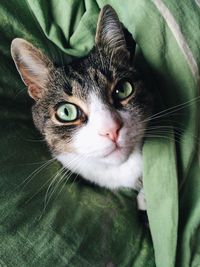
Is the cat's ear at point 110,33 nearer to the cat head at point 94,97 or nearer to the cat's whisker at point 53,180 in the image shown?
the cat head at point 94,97

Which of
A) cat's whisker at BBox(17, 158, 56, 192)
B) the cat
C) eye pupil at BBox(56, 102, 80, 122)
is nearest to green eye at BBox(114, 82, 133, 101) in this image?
the cat

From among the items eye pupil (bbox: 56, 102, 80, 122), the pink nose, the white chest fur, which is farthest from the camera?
the white chest fur

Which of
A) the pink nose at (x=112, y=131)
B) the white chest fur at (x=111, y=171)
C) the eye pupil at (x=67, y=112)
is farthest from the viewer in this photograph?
the white chest fur at (x=111, y=171)

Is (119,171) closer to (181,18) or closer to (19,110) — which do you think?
(19,110)

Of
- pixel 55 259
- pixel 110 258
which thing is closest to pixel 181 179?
pixel 110 258

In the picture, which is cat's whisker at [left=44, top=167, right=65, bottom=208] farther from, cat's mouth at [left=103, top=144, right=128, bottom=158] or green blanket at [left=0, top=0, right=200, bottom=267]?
cat's mouth at [left=103, top=144, right=128, bottom=158]

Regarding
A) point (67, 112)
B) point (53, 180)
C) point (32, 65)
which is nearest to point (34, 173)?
point (53, 180)

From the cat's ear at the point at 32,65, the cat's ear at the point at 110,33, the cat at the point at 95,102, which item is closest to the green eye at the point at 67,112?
the cat at the point at 95,102
